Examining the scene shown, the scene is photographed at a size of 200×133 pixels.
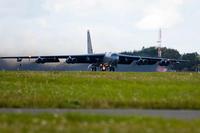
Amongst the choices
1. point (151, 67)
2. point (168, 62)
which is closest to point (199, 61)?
point (151, 67)

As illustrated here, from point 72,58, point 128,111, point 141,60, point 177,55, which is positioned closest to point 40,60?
point 72,58

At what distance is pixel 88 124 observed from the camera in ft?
40.4

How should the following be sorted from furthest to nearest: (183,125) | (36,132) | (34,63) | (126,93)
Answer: (34,63)
(126,93)
(183,125)
(36,132)

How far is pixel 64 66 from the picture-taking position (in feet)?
337

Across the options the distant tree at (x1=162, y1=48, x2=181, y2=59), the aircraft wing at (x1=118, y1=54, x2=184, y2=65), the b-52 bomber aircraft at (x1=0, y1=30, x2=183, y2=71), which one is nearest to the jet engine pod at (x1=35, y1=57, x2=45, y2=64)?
the b-52 bomber aircraft at (x1=0, y1=30, x2=183, y2=71)

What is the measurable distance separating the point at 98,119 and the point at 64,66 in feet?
294

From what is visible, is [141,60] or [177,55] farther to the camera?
[177,55]

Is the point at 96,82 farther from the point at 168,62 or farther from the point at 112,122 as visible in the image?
the point at 168,62

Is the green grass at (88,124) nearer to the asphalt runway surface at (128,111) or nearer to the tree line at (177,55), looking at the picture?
the asphalt runway surface at (128,111)

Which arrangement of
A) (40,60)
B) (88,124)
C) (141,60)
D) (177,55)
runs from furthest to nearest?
(177,55), (141,60), (40,60), (88,124)

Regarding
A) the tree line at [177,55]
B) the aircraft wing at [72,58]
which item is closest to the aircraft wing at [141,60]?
the aircraft wing at [72,58]

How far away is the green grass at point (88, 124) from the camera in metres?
11.2

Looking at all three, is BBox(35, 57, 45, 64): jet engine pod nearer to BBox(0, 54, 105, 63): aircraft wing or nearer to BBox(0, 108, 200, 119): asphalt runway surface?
BBox(0, 54, 105, 63): aircraft wing

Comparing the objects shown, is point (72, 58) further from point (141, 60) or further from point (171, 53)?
point (171, 53)
